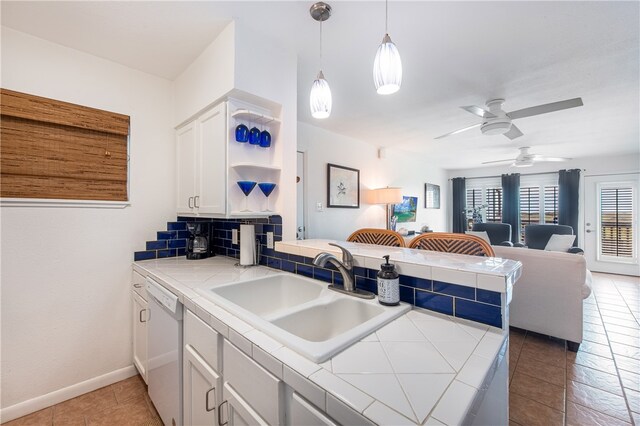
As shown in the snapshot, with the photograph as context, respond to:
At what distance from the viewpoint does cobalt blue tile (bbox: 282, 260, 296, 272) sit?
1.66 metres

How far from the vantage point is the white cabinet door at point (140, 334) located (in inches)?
70.1

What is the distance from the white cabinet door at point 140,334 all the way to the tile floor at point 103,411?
0.15 meters

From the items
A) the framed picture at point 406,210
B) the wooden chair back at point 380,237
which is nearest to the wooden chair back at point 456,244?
the wooden chair back at point 380,237

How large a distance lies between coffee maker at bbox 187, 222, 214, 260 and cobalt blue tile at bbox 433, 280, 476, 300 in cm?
187

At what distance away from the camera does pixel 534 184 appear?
19.7 ft

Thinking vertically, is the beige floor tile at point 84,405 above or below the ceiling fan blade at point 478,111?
→ below

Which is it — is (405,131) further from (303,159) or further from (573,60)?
(573,60)

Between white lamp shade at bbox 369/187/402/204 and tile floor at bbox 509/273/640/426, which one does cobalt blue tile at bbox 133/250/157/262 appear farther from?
white lamp shade at bbox 369/187/402/204

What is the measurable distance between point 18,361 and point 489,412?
8.43 ft

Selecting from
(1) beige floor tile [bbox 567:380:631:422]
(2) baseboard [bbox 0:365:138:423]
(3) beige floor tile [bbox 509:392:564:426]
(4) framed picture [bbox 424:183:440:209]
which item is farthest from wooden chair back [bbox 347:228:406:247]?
(4) framed picture [bbox 424:183:440:209]

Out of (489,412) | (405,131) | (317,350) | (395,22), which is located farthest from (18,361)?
(405,131)

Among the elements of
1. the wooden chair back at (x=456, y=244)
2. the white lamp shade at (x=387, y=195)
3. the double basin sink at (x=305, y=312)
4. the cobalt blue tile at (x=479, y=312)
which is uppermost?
the white lamp shade at (x=387, y=195)

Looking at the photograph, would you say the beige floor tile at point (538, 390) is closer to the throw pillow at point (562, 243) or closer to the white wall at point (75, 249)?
the white wall at point (75, 249)

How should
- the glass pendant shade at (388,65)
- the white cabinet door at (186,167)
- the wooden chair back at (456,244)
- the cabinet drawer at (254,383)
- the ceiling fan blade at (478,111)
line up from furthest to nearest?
1. the ceiling fan blade at (478,111)
2. the white cabinet door at (186,167)
3. the wooden chair back at (456,244)
4. the glass pendant shade at (388,65)
5. the cabinet drawer at (254,383)
